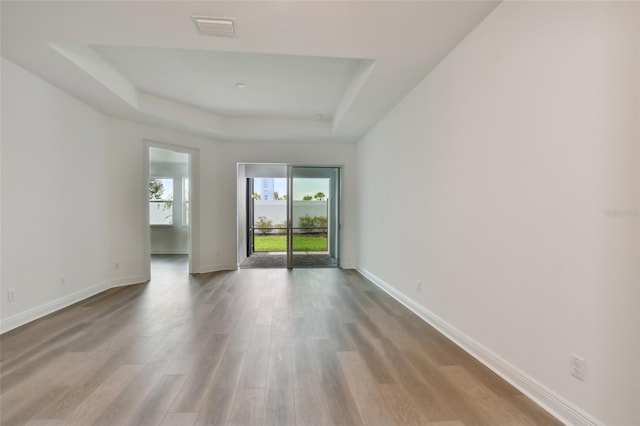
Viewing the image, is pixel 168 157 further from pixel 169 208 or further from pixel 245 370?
pixel 245 370

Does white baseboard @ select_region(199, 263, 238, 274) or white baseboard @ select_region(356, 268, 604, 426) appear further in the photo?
white baseboard @ select_region(199, 263, 238, 274)

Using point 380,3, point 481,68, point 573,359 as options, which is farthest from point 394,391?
point 380,3

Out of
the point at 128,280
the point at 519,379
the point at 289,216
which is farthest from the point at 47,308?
the point at 519,379

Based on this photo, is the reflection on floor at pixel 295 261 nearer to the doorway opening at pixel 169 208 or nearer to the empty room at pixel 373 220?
the empty room at pixel 373 220

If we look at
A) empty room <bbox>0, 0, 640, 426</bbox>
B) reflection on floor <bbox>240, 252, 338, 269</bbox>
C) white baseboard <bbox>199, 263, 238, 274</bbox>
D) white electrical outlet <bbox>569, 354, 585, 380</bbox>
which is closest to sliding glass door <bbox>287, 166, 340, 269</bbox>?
reflection on floor <bbox>240, 252, 338, 269</bbox>

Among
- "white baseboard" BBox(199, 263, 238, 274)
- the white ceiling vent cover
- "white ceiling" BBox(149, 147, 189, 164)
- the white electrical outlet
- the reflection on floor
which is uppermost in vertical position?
the white ceiling vent cover

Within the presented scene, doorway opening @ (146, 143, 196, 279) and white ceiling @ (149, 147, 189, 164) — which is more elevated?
white ceiling @ (149, 147, 189, 164)

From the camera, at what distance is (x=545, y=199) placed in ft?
5.58

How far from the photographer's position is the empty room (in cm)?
150

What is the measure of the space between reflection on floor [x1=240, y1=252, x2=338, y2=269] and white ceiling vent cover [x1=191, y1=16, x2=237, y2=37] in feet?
15.4

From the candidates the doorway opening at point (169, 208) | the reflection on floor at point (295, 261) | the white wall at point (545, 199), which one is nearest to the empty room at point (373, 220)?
the white wall at point (545, 199)

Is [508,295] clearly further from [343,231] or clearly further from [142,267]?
[142,267]

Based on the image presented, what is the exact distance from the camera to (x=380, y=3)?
201cm

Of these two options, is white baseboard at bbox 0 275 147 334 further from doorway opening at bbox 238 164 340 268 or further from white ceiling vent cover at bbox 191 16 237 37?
white ceiling vent cover at bbox 191 16 237 37
